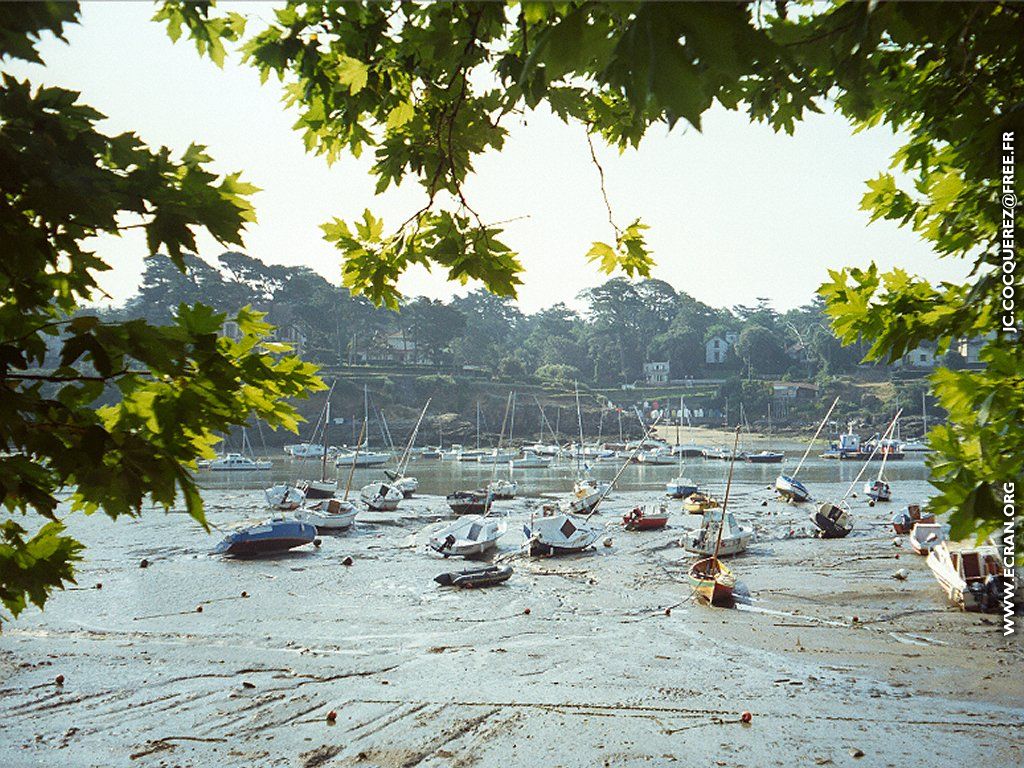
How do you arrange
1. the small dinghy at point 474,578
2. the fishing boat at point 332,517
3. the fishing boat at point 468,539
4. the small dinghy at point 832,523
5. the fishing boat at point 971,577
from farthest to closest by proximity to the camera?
the fishing boat at point 332,517, the small dinghy at point 832,523, the fishing boat at point 468,539, the small dinghy at point 474,578, the fishing boat at point 971,577

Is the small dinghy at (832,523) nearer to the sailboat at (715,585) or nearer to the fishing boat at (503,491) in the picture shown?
the sailboat at (715,585)

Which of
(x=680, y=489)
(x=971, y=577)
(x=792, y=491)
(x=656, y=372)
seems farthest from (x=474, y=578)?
(x=656, y=372)

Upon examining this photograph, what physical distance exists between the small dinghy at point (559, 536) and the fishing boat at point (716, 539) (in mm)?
4169

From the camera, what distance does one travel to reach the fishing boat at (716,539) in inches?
1179

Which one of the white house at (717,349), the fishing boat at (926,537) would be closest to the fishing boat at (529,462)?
the fishing boat at (926,537)

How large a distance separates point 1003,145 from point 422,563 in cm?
2820

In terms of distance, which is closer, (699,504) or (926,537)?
(926,537)

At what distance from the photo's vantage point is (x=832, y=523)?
34.4 m

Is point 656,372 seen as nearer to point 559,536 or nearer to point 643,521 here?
point 643,521

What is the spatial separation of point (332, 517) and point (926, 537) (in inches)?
1059

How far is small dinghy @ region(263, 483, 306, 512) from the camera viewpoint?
44281 mm

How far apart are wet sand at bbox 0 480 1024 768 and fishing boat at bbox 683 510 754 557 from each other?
1.98 m

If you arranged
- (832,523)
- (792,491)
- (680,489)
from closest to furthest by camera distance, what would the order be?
1. (832,523)
2. (792,491)
3. (680,489)

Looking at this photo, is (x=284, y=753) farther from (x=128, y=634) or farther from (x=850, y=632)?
(x=850, y=632)
